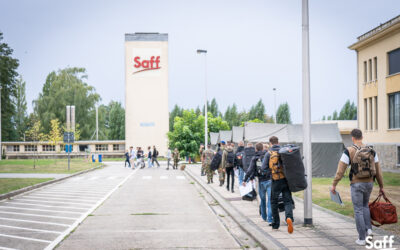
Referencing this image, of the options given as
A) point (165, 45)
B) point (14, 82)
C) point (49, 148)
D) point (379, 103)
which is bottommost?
point (49, 148)

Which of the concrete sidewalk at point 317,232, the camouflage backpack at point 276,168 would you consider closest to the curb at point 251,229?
the concrete sidewalk at point 317,232

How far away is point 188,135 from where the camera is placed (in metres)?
43.9

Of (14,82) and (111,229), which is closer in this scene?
(111,229)

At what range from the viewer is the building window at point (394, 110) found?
1089 inches

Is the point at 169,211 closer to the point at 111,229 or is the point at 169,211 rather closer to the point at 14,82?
the point at 111,229

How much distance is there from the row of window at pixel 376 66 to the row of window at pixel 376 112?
155 cm

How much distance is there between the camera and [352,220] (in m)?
8.62

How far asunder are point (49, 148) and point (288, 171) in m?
66.6

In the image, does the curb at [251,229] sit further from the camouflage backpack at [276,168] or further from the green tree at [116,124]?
the green tree at [116,124]

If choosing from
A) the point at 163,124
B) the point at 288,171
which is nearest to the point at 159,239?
the point at 288,171

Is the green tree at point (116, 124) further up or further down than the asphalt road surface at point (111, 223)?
further up

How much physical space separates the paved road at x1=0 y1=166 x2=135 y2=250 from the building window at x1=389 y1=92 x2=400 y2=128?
20860mm

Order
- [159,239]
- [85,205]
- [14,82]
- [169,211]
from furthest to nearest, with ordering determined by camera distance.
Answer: [14,82] < [85,205] < [169,211] < [159,239]

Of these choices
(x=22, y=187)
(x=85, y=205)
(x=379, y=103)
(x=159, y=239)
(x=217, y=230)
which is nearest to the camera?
(x=159, y=239)
